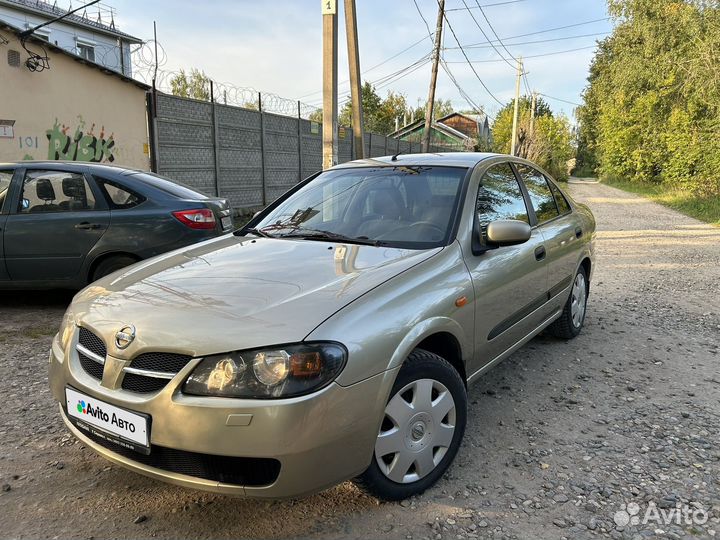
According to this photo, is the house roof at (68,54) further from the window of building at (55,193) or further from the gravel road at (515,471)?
the gravel road at (515,471)

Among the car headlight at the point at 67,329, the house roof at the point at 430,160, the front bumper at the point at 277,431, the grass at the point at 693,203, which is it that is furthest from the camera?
the grass at the point at 693,203

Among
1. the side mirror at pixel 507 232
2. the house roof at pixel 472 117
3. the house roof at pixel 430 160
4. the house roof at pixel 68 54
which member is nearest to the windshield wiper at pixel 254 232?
the house roof at pixel 430 160

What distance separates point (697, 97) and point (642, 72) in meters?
8.36

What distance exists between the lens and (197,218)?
532 cm

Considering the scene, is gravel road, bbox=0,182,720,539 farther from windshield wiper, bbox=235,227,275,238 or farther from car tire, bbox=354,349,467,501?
windshield wiper, bbox=235,227,275,238

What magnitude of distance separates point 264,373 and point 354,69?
1031 cm

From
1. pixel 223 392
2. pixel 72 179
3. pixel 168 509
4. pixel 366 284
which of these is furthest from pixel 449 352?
pixel 72 179

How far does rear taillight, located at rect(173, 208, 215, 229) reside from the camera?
5.24m

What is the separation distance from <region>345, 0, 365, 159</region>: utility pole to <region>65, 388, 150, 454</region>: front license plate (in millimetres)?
9391

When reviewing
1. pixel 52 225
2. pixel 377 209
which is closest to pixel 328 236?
pixel 377 209

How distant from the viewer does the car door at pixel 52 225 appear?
507 centimetres

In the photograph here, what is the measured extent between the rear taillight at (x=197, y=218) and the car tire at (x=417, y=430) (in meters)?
3.45

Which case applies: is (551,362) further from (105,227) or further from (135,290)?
(105,227)

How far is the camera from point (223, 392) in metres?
2.01
